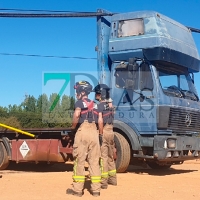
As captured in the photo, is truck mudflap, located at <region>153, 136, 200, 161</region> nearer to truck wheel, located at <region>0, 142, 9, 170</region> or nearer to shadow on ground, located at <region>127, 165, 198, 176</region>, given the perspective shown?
shadow on ground, located at <region>127, 165, 198, 176</region>

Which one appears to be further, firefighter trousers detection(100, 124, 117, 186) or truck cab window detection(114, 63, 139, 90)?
truck cab window detection(114, 63, 139, 90)

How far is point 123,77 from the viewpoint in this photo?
10.4 m

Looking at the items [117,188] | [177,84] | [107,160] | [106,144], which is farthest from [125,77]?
[117,188]

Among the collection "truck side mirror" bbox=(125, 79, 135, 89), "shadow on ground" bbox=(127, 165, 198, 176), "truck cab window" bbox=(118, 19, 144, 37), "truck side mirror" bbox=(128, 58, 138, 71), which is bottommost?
"shadow on ground" bbox=(127, 165, 198, 176)

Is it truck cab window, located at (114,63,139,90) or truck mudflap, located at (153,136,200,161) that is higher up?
truck cab window, located at (114,63,139,90)

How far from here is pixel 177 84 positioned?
10656 mm

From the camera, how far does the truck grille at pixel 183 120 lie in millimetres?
9950

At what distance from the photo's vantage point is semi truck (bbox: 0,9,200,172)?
9945 mm

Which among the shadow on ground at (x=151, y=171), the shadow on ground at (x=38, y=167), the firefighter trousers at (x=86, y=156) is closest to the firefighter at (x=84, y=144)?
the firefighter trousers at (x=86, y=156)

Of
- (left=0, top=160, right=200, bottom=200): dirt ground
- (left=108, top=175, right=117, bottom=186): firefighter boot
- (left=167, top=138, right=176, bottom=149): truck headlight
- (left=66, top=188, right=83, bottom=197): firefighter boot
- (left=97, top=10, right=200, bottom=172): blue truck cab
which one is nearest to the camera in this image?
(left=66, top=188, right=83, bottom=197): firefighter boot

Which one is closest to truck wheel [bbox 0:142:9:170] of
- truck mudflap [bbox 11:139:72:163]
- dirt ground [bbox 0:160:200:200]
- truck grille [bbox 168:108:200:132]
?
truck mudflap [bbox 11:139:72:163]

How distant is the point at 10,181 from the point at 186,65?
5.57 metres

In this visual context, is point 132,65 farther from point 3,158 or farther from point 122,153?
point 3,158

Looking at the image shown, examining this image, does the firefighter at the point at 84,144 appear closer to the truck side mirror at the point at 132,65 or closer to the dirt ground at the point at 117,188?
the dirt ground at the point at 117,188
